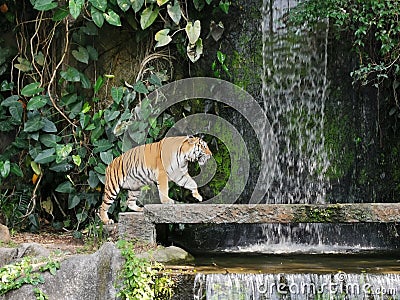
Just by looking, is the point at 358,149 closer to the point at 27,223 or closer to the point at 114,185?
the point at 114,185

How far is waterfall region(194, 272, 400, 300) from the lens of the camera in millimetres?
4754

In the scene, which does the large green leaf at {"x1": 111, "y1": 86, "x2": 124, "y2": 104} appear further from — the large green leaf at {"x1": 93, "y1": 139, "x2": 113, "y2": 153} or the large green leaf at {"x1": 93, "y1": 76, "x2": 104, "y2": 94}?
the large green leaf at {"x1": 93, "y1": 139, "x2": 113, "y2": 153}

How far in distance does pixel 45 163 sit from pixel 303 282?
375 cm

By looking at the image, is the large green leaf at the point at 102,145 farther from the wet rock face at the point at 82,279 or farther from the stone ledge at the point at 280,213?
the wet rock face at the point at 82,279

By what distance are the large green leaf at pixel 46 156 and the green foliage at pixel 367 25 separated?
3.03 metres

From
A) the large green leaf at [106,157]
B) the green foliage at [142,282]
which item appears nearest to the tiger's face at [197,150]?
the large green leaf at [106,157]

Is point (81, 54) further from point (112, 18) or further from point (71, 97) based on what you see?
point (112, 18)

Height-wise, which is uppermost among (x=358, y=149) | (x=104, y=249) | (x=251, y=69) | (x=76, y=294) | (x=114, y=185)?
(x=251, y=69)

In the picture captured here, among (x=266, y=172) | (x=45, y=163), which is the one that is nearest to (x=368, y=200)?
(x=266, y=172)

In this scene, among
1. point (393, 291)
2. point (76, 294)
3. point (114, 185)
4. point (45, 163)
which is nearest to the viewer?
point (393, 291)

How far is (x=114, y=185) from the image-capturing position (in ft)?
21.2

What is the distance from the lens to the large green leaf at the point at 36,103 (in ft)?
23.5

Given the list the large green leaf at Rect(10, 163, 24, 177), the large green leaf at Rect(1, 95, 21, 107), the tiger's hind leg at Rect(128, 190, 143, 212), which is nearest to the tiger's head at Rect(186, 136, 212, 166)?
the tiger's hind leg at Rect(128, 190, 143, 212)

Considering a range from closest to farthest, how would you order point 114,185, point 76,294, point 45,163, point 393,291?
1. point 393,291
2. point 76,294
3. point 114,185
4. point 45,163
